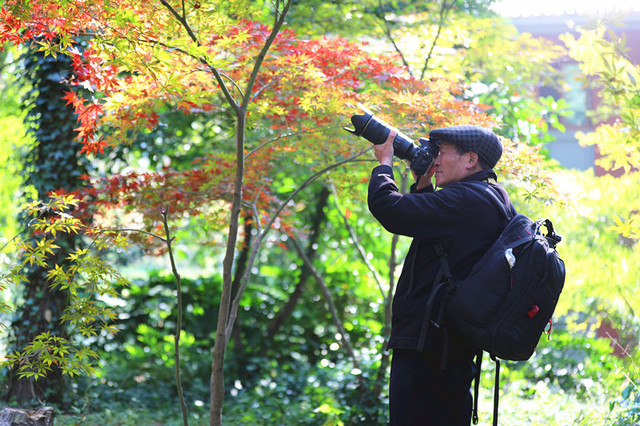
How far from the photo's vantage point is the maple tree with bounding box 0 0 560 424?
2.54 meters

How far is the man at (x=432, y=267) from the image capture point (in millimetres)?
2033

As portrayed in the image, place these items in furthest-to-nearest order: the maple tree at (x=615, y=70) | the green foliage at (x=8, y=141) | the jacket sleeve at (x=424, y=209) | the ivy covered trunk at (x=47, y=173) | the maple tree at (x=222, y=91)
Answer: the green foliage at (x=8, y=141) < the ivy covered trunk at (x=47, y=173) < the maple tree at (x=615, y=70) < the maple tree at (x=222, y=91) < the jacket sleeve at (x=424, y=209)

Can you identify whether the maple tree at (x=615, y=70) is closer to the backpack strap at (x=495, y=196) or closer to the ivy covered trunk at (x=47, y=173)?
the backpack strap at (x=495, y=196)

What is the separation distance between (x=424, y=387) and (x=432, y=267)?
1.35 ft

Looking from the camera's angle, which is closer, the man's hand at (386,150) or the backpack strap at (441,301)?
the backpack strap at (441,301)

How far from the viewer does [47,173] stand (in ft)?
15.9

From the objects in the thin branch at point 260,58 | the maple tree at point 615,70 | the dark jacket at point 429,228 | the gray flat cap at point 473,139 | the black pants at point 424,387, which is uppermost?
the maple tree at point 615,70

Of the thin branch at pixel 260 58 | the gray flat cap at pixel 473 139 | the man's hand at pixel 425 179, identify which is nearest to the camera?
the gray flat cap at pixel 473 139

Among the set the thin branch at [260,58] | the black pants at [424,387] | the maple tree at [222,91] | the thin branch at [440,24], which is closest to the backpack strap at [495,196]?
the black pants at [424,387]

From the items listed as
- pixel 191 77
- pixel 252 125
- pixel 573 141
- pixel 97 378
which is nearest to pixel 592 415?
pixel 252 125

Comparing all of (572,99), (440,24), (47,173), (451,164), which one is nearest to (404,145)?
(451,164)

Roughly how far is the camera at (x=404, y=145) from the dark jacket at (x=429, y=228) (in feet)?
0.53

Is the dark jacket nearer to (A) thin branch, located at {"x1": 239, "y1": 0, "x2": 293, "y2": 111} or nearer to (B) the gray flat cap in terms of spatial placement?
(B) the gray flat cap

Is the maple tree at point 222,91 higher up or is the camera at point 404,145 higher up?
the maple tree at point 222,91
